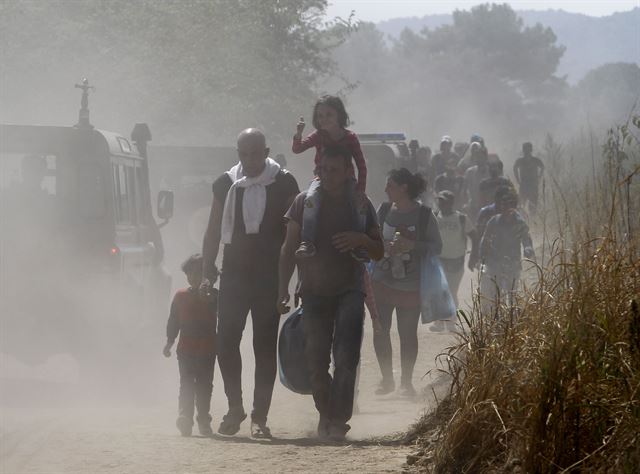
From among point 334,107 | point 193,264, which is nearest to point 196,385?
point 193,264

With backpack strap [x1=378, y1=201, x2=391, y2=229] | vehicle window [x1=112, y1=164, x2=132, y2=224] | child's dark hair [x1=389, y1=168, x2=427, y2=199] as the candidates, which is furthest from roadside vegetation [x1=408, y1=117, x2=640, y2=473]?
vehicle window [x1=112, y1=164, x2=132, y2=224]

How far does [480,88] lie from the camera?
393 feet

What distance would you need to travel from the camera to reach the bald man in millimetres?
8281

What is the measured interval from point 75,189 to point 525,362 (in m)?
5.97

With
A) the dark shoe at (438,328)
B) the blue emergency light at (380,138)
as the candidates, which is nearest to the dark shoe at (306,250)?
the dark shoe at (438,328)

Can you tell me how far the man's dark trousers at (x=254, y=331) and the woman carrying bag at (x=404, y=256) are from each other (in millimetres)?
2096

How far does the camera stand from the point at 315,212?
25.5 ft

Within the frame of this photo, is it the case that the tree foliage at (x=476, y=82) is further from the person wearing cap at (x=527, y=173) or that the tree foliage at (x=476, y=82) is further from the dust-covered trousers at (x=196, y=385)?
the dust-covered trousers at (x=196, y=385)

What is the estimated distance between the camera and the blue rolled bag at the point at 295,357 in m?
8.09

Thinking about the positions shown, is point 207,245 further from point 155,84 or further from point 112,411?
point 155,84

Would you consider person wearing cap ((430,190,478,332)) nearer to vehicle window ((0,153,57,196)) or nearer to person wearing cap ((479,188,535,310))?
person wearing cap ((479,188,535,310))

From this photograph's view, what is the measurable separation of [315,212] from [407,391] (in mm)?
3378

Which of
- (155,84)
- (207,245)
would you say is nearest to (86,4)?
(155,84)

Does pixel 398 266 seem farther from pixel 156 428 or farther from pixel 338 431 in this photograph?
pixel 338 431
